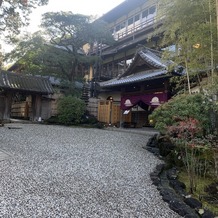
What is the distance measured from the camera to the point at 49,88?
1458 cm

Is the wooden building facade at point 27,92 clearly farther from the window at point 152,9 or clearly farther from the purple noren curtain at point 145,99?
the window at point 152,9

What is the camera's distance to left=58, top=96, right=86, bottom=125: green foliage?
13703 millimetres

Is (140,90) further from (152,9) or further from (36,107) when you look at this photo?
(152,9)

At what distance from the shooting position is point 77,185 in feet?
11.8

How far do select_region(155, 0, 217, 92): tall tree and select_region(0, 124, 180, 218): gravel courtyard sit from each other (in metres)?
3.16

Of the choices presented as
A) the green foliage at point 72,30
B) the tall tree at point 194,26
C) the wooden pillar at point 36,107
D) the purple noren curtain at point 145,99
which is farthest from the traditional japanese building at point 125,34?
the tall tree at point 194,26

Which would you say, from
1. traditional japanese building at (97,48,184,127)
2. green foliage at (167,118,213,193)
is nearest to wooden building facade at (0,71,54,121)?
traditional japanese building at (97,48,184,127)

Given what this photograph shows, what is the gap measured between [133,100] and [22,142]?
296 inches

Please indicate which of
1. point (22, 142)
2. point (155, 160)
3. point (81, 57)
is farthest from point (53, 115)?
point (155, 160)

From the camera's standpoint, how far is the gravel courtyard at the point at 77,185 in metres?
2.76

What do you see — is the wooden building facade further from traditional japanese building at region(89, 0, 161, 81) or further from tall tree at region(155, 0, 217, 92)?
tall tree at region(155, 0, 217, 92)

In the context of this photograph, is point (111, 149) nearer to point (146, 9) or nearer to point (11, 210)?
point (11, 210)

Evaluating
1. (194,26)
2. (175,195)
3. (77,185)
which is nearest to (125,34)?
(194,26)

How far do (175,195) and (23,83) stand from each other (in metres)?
12.5
